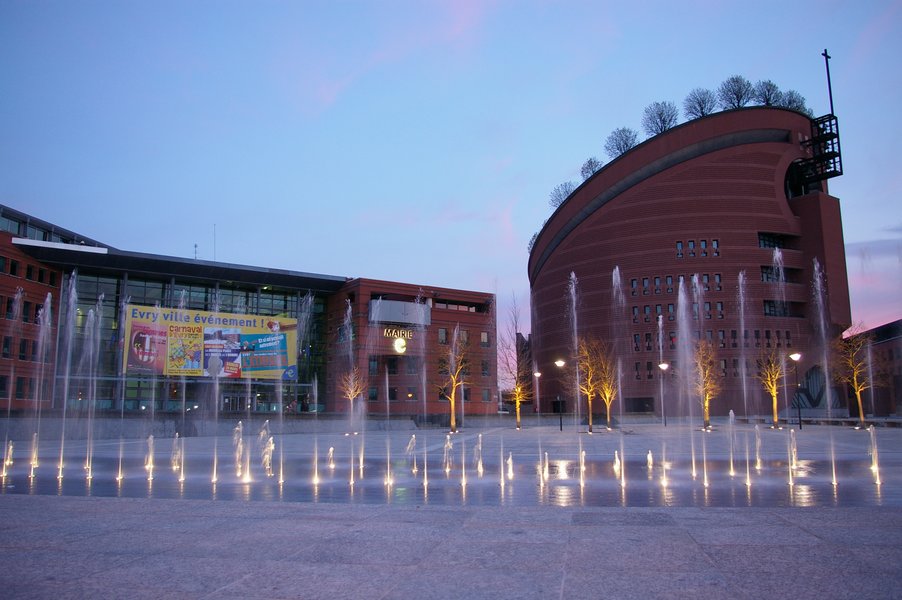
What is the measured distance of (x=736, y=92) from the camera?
91812 mm

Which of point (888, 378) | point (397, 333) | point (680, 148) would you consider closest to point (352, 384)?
point (397, 333)

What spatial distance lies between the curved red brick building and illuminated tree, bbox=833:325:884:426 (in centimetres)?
591

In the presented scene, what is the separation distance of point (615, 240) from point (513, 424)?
3136 centimetres

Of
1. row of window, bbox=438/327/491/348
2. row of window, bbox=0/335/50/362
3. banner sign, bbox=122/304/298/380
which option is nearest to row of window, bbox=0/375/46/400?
row of window, bbox=0/335/50/362

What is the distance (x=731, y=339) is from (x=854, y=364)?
62.8ft

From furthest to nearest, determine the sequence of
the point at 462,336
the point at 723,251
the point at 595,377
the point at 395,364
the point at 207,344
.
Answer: the point at 723,251 < the point at 462,336 < the point at 395,364 < the point at 595,377 < the point at 207,344

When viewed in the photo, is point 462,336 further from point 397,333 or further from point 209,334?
point 209,334

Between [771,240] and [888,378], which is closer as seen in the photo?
[888,378]

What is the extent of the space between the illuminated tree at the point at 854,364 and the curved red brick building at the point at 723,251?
591cm

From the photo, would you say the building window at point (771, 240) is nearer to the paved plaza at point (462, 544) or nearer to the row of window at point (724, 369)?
the row of window at point (724, 369)

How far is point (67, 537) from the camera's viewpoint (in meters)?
8.37

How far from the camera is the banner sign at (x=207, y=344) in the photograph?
60.1 metres

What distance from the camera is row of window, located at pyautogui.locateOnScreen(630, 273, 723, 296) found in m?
76.1

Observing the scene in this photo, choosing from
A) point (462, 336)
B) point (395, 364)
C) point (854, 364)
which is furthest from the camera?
point (462, 336)
